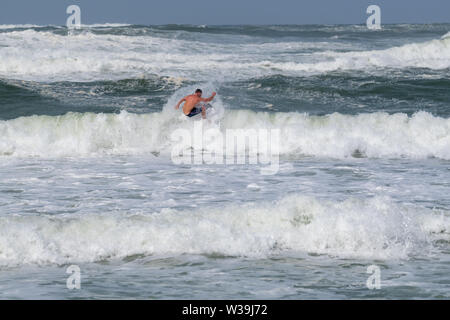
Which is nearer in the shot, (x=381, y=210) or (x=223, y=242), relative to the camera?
(x=223, y=242)

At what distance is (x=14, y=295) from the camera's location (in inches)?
271

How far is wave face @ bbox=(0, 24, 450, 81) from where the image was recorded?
86.6 feet

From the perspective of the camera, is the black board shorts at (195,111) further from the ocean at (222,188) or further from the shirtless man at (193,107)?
the ocean at (222,188)

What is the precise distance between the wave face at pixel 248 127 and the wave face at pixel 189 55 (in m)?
8.04

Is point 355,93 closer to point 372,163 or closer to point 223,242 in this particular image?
point 372,163

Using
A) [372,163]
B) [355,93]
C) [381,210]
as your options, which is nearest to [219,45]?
[355,93]

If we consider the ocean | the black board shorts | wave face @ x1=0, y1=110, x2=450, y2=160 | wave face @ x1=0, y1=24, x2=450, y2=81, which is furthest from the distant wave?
the black board shorts

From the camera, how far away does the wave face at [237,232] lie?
8.41 metres

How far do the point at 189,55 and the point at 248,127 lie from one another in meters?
14.6

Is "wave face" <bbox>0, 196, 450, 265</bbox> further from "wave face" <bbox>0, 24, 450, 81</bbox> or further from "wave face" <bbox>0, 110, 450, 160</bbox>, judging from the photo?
"wave face" <bbox>0, 24, 450, 81</bbox>

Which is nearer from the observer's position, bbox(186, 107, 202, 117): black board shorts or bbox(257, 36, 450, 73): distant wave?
bbox(186, 107, 202, 117): black board shorts

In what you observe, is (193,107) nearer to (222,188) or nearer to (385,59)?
(222,188)

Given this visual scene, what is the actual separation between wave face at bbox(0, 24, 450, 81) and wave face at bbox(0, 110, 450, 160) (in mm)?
8042

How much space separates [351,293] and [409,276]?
0.84 m
